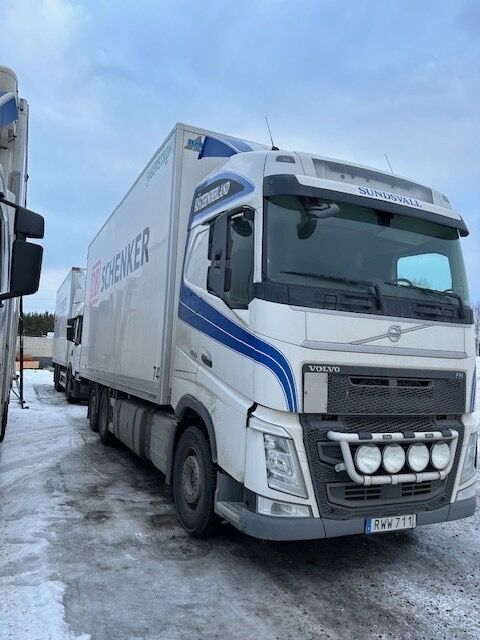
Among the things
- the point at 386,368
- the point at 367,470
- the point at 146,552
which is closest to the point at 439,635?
the point at 367,470

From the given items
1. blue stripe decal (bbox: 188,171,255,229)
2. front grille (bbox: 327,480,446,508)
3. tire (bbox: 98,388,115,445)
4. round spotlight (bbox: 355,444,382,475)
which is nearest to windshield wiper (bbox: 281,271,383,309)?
blue stripe decal (bbox: 188,171,255,229)

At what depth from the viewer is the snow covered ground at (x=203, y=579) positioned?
3.20 m

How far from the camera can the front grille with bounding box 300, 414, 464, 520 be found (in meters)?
3.70

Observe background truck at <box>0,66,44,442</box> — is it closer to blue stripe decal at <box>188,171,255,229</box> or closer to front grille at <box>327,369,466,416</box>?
blue stripe decal at <box>188,171,255,229</box>

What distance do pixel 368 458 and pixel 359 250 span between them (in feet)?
5.19

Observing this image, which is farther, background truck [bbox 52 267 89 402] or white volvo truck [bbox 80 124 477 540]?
background truck [bbox 52 267 89 402]

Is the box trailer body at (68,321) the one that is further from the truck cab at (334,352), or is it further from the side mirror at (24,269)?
the truck cab at (334,352)

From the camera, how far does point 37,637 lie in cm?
296

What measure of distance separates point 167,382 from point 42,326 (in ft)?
215

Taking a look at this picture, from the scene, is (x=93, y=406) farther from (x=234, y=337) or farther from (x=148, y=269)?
(x=234, y=337)

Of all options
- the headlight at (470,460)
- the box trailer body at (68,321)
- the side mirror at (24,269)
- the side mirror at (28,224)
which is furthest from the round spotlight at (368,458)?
the box trailer body at (68,321)

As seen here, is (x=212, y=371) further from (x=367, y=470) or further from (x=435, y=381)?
(x=435, y=381)

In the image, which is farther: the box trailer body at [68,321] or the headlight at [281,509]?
the box trailer body at [68,321]

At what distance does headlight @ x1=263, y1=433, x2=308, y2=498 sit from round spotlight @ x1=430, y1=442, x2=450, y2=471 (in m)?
1.07
